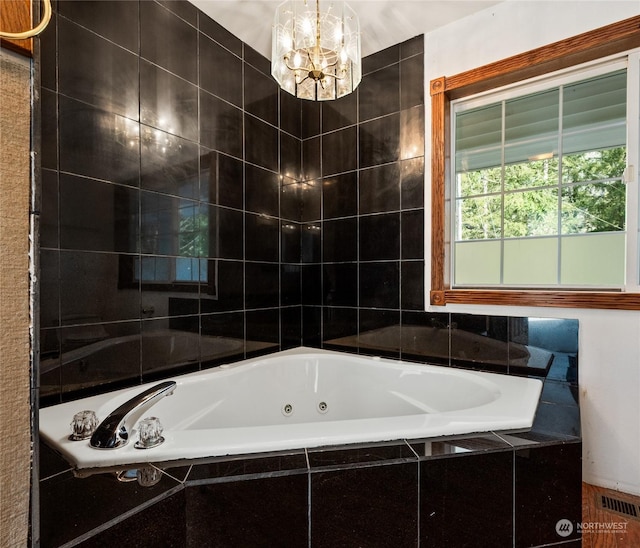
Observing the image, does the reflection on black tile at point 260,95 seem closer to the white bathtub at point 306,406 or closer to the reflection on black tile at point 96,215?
the reflection on black tile at point 96,215

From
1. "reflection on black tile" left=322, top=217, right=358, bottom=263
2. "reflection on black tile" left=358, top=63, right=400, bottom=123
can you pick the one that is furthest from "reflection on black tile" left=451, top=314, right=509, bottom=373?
"reflection on black tile" left=358, top=63, right=400, bottom=123

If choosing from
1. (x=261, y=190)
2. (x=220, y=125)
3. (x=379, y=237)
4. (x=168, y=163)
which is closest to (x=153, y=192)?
(x=168, y=163)

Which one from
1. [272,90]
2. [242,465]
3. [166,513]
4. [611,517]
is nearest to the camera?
[166,513]

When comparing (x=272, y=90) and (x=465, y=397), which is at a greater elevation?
(x=272, y=90)

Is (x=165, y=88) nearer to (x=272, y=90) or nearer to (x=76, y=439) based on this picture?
(x=272, y=90)

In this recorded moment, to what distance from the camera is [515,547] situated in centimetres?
99

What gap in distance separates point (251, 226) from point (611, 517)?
2156mm

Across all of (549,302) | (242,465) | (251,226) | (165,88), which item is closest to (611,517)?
(549,302)

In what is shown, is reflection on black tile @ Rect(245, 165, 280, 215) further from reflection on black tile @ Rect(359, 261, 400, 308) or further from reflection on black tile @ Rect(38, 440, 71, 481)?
reflection on black tile @ Rect(38, 440, 71, 481)

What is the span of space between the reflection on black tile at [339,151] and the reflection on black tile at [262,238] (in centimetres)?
55

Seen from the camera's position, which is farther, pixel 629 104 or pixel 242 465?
pixel 629 104

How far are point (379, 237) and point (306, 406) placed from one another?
1132mm

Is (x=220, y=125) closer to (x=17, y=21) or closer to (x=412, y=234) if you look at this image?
(x=412, y=234)

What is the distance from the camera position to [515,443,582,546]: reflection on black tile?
981 millimetres
